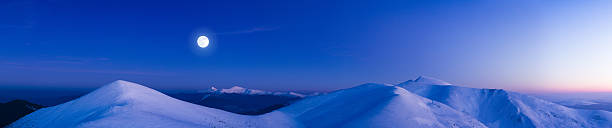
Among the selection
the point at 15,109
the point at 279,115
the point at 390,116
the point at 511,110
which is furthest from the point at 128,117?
the point at 15,109

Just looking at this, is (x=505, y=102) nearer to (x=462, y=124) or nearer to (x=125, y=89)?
(x=462, y=124)

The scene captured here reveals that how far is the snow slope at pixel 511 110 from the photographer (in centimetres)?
6512

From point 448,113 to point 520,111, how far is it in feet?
145

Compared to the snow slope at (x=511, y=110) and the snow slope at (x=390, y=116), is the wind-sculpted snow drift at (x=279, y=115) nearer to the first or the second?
the snow slope at (x=390, y=116)

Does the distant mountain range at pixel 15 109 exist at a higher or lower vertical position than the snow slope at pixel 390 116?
lower

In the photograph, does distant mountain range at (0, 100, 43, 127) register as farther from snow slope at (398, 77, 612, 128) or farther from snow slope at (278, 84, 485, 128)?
snow slope at (398, 77, 612, 128)

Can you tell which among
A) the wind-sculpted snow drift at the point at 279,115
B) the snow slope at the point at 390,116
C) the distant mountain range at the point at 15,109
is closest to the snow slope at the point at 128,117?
the wind-sculpted snow drift at the point at 279,115

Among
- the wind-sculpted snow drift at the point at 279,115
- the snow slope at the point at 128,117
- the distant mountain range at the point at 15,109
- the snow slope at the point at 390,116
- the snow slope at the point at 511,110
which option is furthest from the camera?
the distant mountain range at the point at 15,109

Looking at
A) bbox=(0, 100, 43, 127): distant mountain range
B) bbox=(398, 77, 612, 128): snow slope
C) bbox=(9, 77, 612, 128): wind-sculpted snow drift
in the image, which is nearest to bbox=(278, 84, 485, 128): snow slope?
bbox=(9, 77, 612, 128): wind-sculpted snow drift

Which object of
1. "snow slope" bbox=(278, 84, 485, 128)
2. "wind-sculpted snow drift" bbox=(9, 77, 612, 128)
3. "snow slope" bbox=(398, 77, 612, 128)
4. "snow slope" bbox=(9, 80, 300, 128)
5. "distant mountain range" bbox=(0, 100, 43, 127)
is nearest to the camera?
"snow slope" bbox=(9, 80, 300, 128)

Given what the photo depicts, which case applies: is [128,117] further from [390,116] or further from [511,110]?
[511,110]

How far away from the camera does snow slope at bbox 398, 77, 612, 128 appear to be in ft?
214

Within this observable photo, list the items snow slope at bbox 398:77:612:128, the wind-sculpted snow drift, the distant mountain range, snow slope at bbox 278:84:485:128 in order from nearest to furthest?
the wind-sculpted snow drift → snow slope at bbox 278:84:485:128 → snow slope at bbox 398:77:612:128 → the distant mountain range

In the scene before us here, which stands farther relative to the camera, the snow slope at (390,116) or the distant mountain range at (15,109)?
the distant mountain range at (15,109)
